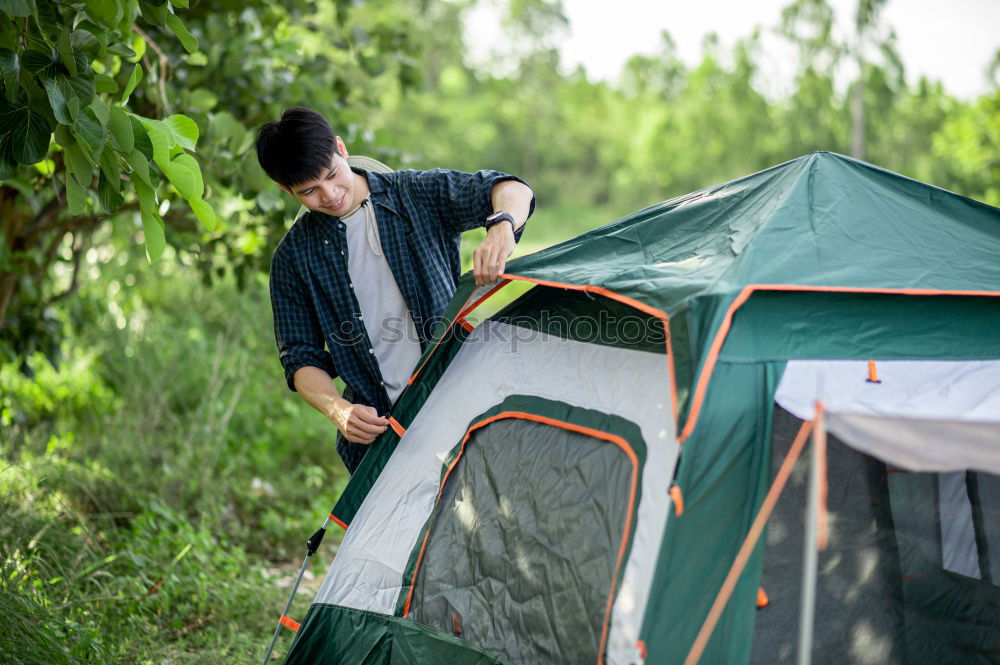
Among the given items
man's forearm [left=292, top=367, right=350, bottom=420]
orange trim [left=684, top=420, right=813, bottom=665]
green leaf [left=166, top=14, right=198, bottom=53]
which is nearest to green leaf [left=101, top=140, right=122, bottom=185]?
green leaf [left=166, top=14, right=198, bottom=53]

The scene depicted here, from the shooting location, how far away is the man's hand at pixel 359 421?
254 centimetres

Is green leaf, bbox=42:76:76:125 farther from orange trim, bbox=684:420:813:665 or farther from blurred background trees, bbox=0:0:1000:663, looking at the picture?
orange trim, bbox=684:420:813:665

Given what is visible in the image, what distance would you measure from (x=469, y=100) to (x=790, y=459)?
2818 centimetres

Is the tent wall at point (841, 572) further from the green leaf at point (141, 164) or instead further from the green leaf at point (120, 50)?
the green leaf at point (120, 50)

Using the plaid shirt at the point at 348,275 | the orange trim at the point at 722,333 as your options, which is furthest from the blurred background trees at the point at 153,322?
the orange trim at the point at 722,333

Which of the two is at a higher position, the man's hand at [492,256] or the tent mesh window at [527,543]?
the man's hand at [492,256]

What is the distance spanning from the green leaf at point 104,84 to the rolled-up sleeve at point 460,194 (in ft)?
2.94

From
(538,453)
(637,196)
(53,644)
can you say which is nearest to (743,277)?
(538,453)

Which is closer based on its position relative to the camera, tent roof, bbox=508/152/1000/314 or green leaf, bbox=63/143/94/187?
tent roof, bbox=508/152/1000/314

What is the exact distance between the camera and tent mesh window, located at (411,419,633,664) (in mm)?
1972

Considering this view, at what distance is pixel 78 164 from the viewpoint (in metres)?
2.07

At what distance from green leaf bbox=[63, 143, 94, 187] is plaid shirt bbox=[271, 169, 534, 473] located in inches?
28.3

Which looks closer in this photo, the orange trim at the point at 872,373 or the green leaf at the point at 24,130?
the orange trim at the point at 872,373

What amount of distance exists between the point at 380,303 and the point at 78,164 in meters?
0.96
